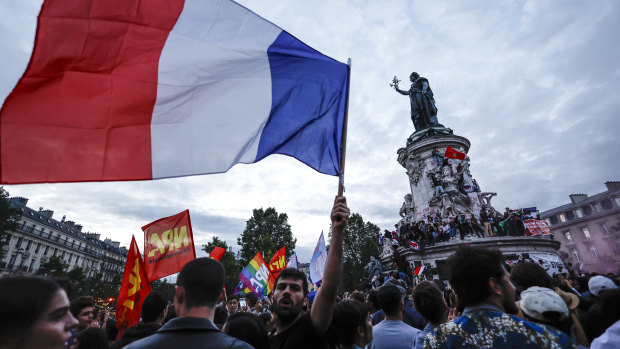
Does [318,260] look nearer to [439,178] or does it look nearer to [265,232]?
[439,178]

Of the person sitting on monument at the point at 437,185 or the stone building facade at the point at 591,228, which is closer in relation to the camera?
the person sitting on monument at the point at 437,185

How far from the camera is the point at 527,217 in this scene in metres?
18.7

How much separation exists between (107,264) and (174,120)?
95722 mm

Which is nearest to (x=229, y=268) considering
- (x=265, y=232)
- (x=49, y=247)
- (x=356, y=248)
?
(x=265, y=232)

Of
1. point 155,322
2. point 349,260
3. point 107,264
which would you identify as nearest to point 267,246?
point 349,260

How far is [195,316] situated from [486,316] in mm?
2026

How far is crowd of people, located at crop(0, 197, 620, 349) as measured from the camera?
162 centimetres

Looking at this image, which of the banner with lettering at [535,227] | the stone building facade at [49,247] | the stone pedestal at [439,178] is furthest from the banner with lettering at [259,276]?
the stone building facade at [49,247]

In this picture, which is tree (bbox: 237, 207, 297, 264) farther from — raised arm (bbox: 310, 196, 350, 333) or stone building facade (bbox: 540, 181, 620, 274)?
raised arm (bbox: 310, 196, 350, 333)

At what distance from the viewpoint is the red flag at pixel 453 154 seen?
755 inches

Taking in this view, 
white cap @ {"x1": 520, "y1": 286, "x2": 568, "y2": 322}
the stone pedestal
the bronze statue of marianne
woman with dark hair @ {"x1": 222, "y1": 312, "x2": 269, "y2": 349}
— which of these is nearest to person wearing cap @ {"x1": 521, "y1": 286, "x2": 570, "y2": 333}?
white cap @ {"x1": 520, "y1": 286, "x2": 568, "y2": 322}

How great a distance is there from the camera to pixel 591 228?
162 feet

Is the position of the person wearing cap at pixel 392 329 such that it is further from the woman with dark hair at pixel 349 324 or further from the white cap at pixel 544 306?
the white cap at pixel 544 306

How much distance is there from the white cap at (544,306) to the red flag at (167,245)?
662cm
